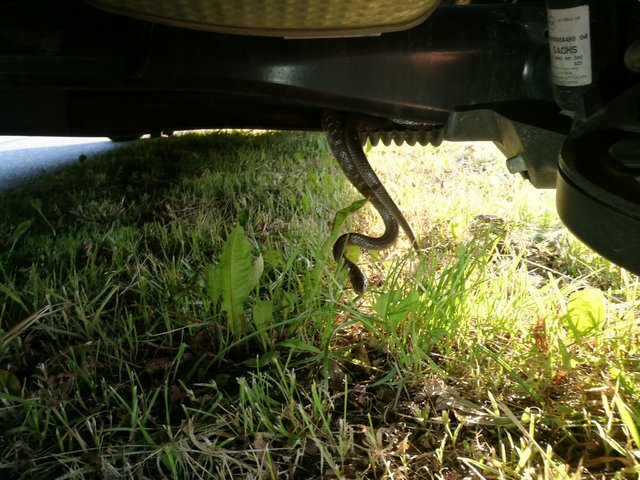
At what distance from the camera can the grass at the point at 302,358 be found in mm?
952

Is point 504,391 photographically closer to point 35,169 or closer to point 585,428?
point 585,428

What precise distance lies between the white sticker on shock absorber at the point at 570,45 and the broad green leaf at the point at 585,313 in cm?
44

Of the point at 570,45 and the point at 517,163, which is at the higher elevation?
the point at 570,45

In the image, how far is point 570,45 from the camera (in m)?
1.03

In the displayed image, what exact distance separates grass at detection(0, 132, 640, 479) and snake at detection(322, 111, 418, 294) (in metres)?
0.06

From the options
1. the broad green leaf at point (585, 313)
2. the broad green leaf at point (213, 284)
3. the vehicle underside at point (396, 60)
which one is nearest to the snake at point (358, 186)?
the vehicle underside at point (396, 60)

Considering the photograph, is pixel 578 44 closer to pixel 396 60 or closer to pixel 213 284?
pixel 396 60

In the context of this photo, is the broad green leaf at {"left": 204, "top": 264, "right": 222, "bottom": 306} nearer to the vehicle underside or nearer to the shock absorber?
the vehicle underside

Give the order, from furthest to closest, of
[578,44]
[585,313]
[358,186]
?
[358,186], [585,313], [578,44]

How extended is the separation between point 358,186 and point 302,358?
642mm

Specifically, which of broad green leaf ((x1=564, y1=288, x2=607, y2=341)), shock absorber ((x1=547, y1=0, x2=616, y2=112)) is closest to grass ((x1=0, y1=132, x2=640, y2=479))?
broad green leaf ((x1=564, y1=288, x2=607, y2=341))

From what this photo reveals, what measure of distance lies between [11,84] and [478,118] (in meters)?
1.11

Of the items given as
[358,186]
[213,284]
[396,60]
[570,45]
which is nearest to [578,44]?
[570,45]

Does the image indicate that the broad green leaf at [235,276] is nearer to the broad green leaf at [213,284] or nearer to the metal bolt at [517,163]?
the broad green leaf at [213,284]
